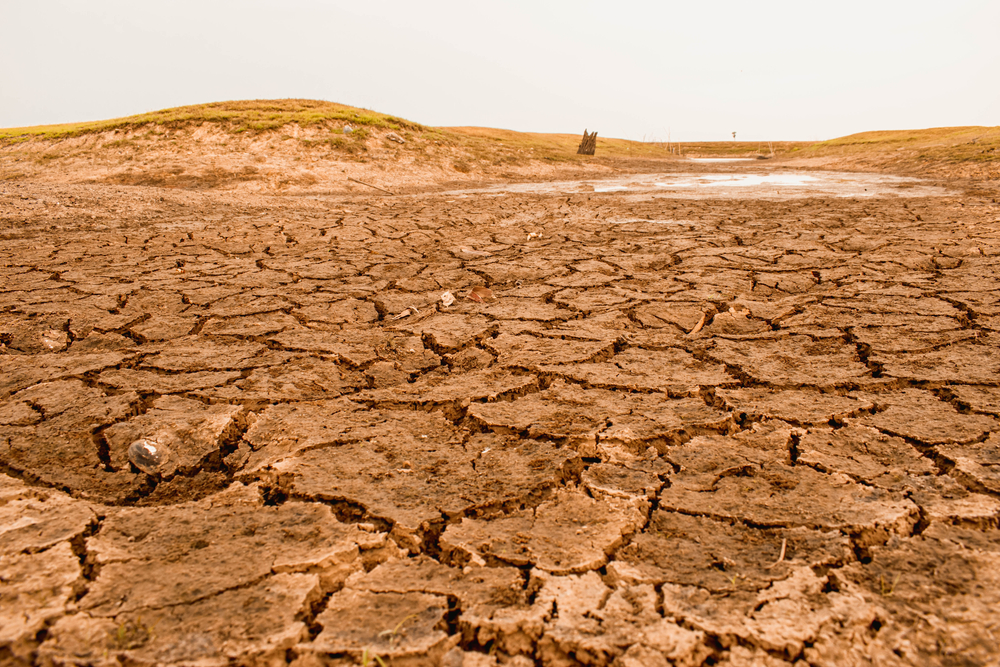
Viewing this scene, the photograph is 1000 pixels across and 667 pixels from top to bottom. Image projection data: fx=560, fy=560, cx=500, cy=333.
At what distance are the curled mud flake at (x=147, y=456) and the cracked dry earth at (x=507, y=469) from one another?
4 centimetres

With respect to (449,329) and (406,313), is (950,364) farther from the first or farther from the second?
(406,313)

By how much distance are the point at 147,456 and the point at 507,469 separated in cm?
99

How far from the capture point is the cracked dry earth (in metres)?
1.01

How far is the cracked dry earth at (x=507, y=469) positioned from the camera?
1.01m

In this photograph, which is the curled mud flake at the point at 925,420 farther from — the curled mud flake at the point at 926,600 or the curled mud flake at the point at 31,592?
the curled mud flake at the point at 31,592

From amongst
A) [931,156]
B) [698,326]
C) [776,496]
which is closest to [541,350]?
[698,326]

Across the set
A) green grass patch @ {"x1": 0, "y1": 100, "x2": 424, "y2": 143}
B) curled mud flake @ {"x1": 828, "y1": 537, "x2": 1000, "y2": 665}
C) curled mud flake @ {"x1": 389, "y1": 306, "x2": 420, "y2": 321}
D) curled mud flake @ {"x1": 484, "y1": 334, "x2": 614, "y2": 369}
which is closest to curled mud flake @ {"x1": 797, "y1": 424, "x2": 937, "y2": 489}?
curled mud flake @ {"x1": 828, "y1": 537, "x2": 1000, "y2": 665}

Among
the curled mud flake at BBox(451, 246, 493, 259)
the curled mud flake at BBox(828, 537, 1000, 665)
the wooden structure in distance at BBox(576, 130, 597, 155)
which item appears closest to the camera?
the curled mud flake at BBox(828, 537, 1000, 665)

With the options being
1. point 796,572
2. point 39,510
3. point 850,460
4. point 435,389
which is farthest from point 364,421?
point 850,460

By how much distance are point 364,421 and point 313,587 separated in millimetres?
713

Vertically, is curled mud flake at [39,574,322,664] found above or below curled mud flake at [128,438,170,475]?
below

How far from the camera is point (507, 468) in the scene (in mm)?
1540

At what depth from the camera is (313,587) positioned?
1125 mm

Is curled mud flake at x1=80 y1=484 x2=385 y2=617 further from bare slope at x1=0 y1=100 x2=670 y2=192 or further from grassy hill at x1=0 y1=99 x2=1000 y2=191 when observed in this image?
grassy hill at x1=0 y1=99 x2=1000 y2=191
